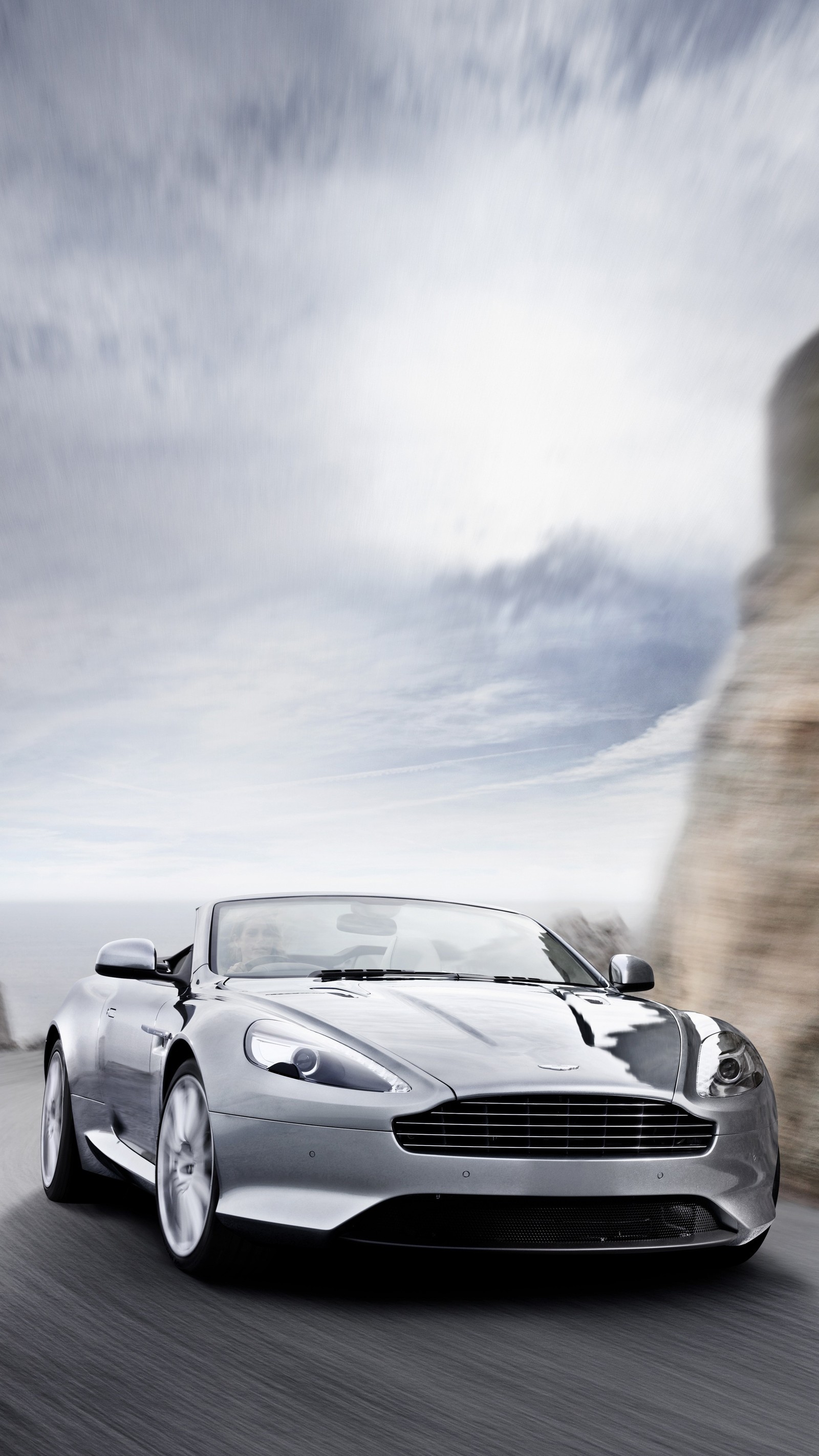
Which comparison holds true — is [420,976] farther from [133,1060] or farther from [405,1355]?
[405,1355]

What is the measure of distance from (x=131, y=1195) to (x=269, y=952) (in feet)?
4.59

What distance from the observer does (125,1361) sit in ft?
11.1

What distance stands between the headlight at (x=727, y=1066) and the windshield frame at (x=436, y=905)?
0.87m

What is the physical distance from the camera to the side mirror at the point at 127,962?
16.8 feet

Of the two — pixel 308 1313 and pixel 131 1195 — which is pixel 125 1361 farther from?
pixel 131 1195

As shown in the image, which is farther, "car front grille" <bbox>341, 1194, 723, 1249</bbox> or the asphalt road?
"car front grille" <bbox>341, 1194, 723, 1249</bbox>

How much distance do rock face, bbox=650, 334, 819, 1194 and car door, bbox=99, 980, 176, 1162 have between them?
322 centimetres

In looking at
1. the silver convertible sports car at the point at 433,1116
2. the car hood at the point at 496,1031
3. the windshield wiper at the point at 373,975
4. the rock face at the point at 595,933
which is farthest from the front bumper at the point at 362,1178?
the rock face at the point at 595,933

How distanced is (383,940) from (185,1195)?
64.8 inches

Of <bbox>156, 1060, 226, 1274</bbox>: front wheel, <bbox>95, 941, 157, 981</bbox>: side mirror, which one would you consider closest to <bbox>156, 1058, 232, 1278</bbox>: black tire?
<bbox>156, 1060, 226, 1274</bbox>: front wheel

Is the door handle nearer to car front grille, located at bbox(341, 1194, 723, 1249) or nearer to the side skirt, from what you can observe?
the side skirt

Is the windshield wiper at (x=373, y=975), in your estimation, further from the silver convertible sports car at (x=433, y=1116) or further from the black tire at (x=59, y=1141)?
the black tire at (x=59, y=1141)

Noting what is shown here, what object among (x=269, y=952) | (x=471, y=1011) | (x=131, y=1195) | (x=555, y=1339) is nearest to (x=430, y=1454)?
(x=555, y=1339)

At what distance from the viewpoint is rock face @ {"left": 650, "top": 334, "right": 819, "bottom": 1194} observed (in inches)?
283
